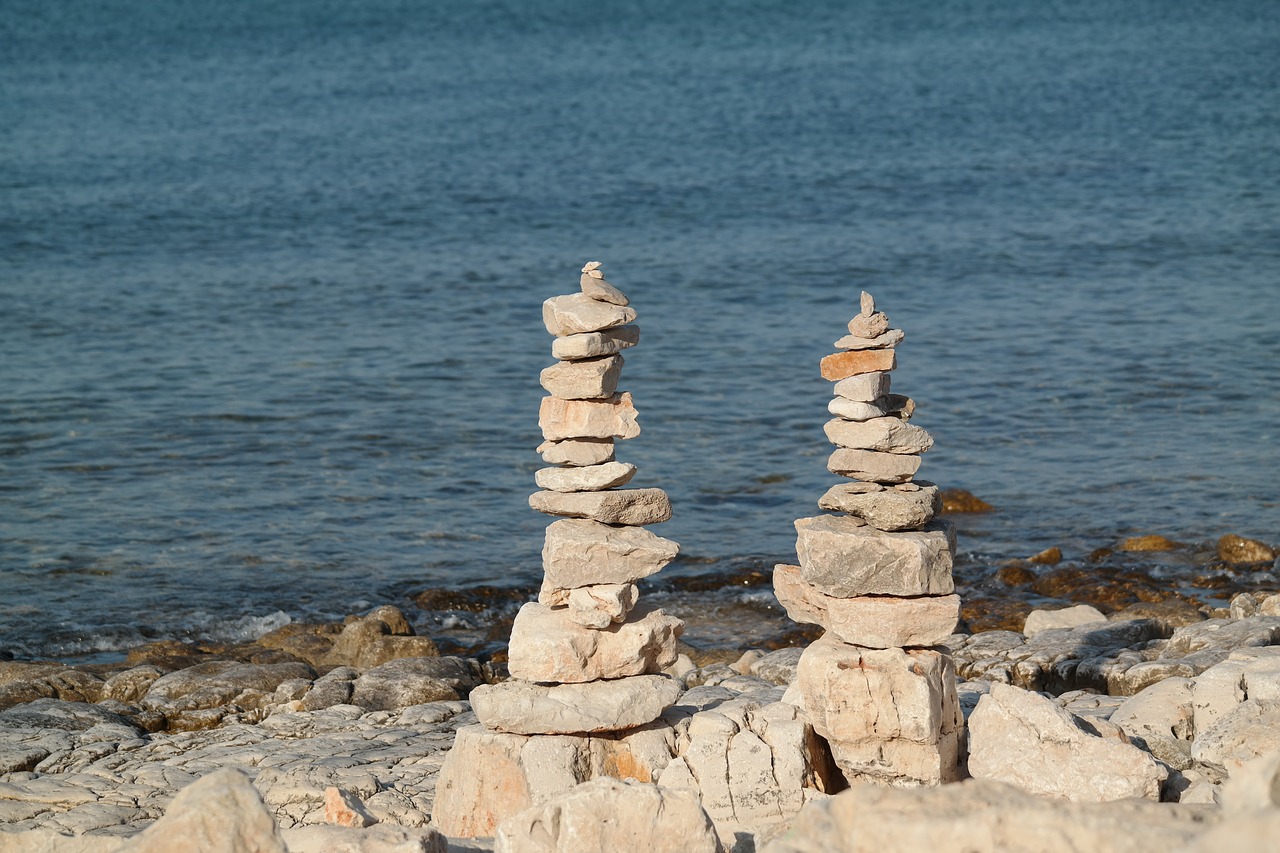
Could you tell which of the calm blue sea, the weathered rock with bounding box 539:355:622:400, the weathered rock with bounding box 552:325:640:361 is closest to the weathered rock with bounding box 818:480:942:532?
the weathered rock with bounding box 539:355:622:400

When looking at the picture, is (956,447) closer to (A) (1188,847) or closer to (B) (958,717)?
(B) (958,717)

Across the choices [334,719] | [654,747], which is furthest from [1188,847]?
[334,719]

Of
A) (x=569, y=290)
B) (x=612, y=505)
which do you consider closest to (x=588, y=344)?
(x=612, y=505)

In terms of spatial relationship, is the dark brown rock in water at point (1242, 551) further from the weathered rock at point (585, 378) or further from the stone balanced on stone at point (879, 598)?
the weathered rock at point (585, 378)

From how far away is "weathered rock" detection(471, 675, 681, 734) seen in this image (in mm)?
10594

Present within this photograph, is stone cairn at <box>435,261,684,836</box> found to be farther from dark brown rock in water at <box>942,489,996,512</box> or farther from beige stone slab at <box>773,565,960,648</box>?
dark brown rock in water at <box>942,489,996,512</box>

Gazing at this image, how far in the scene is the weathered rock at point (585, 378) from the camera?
11.0 meters

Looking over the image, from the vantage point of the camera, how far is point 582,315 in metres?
11.0

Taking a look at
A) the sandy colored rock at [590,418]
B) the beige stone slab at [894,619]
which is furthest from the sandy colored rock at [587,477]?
the beige stone slab at [894,619]

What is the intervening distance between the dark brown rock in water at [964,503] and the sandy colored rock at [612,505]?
11197 millimetres

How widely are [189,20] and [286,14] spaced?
571 cm

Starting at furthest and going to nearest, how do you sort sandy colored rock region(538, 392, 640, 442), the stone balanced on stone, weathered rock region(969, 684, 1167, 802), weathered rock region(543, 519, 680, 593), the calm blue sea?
the calm blue sea, sandy colored rock region(538, 392, 640, 442), weathered rock region(543, 519, 680, 593), the stone balanced on stone, weathered rock region(969, 684, 1167, 802)

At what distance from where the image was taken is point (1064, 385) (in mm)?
27469

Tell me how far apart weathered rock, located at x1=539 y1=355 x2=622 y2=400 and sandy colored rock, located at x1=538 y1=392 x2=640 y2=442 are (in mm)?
62
